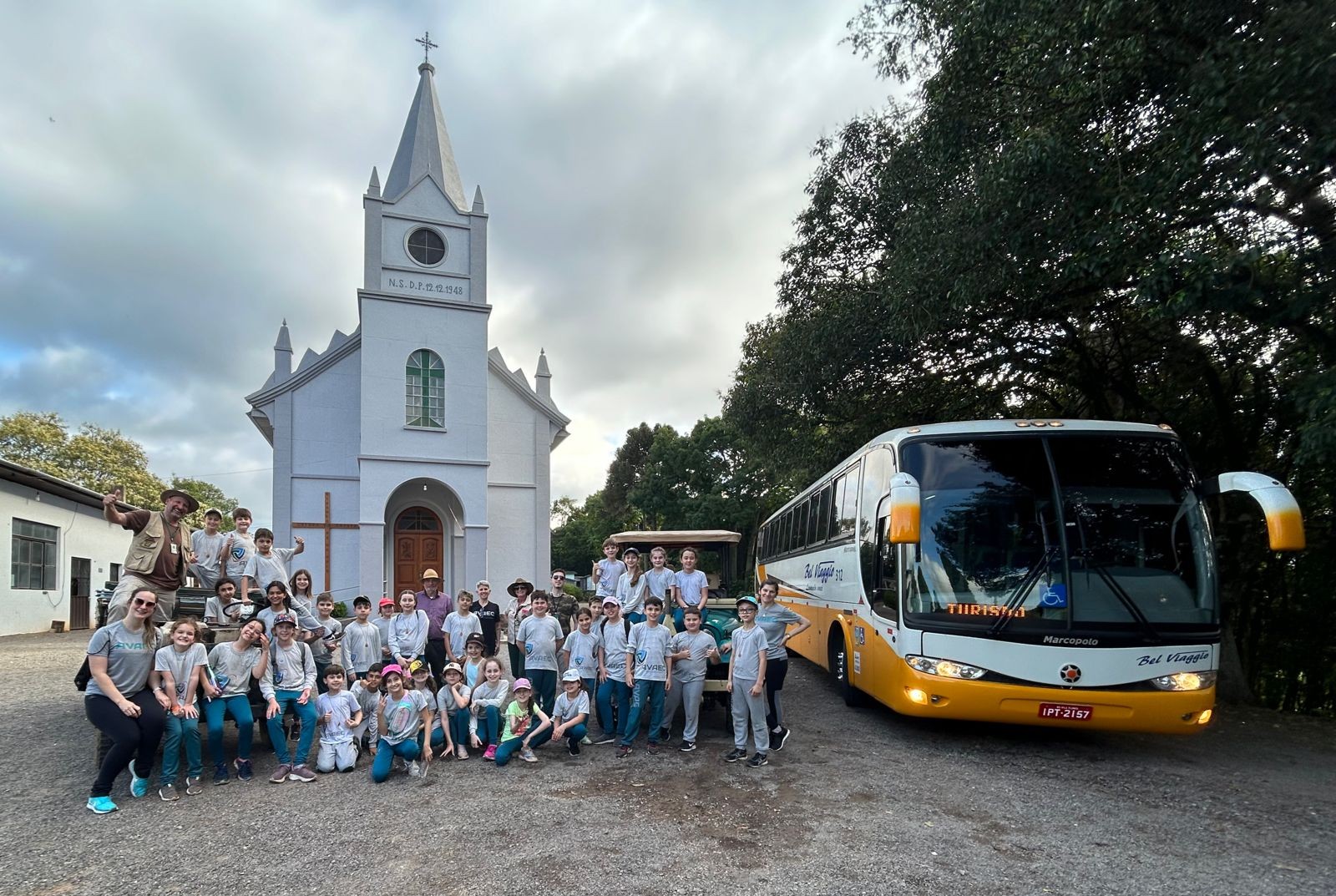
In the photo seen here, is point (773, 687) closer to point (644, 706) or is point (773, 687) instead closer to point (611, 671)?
point (644, 706)

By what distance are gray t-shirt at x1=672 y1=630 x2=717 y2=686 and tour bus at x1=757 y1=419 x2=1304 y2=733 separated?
179 cm

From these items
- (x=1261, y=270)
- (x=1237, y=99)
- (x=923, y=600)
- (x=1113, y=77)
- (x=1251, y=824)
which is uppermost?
(x=1113, y=77)

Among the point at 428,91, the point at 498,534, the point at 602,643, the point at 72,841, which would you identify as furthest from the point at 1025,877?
the point at 428,91

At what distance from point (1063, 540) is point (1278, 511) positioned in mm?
1532

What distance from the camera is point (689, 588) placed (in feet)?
28.3

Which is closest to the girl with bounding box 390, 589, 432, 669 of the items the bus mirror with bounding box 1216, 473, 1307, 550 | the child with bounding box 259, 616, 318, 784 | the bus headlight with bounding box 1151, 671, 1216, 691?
the child with bounding box 259, 616, 318, 784

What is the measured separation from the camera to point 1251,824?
208 inches

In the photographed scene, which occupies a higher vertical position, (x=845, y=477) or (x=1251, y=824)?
(x=845, y=477)

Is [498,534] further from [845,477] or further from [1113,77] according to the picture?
[1113,77]

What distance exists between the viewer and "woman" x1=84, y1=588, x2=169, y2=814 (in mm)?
5641

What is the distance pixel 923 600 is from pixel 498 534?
49.0 ft

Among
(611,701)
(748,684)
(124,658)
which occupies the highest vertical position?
(124,658)

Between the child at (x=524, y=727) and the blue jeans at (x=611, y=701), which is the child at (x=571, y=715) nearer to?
the child at (x=524, y=727)

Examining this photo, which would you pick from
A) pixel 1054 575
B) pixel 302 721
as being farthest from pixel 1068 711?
pixel 302 721
